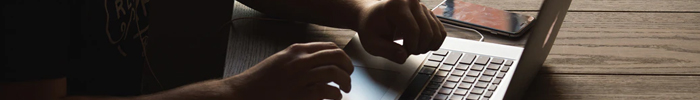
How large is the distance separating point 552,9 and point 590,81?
0.25m

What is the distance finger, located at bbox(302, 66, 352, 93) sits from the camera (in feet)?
2.66

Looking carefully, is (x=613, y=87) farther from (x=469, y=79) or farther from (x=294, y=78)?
(x=294, y=78)

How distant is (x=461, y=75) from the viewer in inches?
35.4

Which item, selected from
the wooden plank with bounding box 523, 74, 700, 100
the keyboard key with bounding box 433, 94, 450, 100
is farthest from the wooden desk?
the keyboard key with bounding box 433, 94, 450, 100

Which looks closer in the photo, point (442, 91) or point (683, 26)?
point (442, 91)

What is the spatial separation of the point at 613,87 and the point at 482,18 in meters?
0.24

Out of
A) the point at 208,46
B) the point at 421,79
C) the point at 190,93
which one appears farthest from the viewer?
the point at 208,46

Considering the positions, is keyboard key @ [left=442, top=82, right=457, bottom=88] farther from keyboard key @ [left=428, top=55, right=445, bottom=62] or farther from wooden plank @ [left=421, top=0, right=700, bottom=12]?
wooden plank @ [left=421, top=0, right=700, bottom=12]

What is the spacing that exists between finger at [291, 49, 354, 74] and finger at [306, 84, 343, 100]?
23 millimetres

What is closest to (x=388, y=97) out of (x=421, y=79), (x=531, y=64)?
(x=421, y=79)

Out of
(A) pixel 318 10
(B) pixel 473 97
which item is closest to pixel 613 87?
(B) pixel 473 97

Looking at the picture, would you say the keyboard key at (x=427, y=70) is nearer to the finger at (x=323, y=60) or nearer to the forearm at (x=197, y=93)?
the finger at (x=323, y=60)

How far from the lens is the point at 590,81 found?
0.93 m

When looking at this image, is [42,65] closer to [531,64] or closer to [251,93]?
[251,93]
